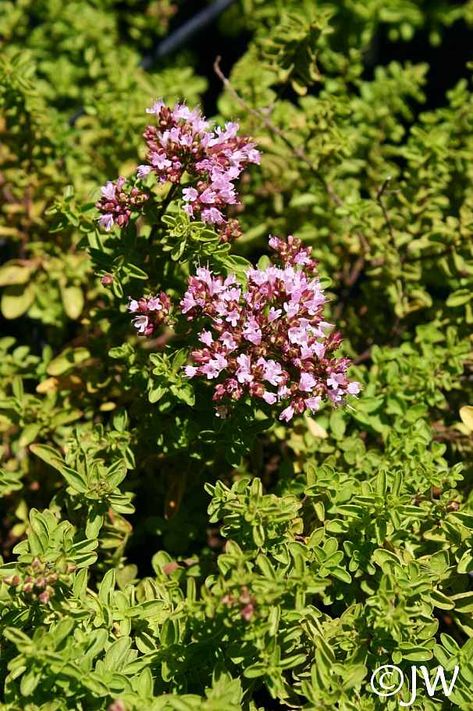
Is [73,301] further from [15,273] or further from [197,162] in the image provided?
[197,162]

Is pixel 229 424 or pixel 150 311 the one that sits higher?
pixel 150 311

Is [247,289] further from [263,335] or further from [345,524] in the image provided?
[345,524]

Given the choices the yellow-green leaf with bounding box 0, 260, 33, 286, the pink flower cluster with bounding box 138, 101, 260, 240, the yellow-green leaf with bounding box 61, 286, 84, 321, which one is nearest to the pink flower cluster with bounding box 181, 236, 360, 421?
the pink flower cluster with bounding box 138, 101, 260, 240

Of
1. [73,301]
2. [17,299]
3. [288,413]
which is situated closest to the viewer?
[288,413]

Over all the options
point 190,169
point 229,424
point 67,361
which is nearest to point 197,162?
point 190,169

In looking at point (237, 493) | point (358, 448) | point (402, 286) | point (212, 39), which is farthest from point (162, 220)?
point (212, 39)

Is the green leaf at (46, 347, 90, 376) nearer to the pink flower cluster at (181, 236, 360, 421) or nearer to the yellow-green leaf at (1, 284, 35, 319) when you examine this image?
the yellow-green leaf at (1, 284, 35, 319)

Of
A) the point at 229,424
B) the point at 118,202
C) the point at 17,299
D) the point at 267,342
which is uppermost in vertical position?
the point at 118,202
